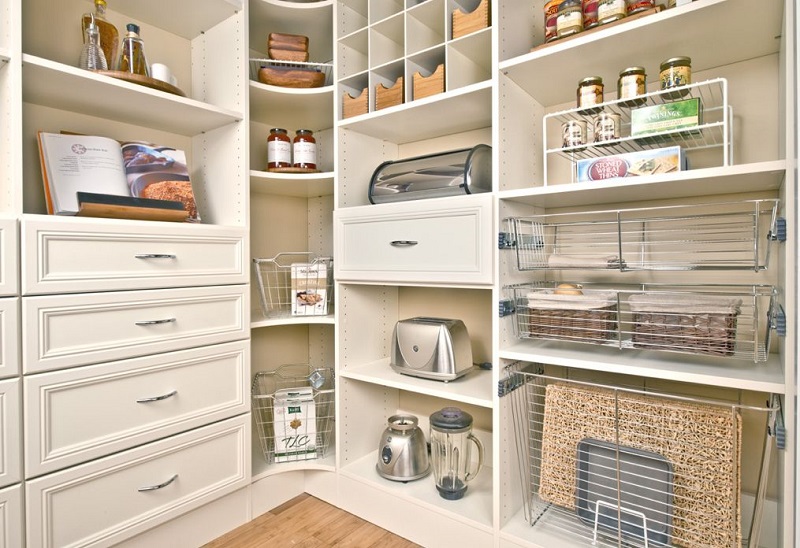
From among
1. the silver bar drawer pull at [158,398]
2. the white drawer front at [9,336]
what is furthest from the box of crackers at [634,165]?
the white drawer front at [9,336]

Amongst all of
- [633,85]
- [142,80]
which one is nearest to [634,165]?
[633,85]

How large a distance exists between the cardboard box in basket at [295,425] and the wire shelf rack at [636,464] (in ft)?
2.67

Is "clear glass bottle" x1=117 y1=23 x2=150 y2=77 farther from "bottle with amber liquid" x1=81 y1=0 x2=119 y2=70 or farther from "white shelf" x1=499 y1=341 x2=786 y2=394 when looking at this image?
"white shelf" x1=499 y1=341 x2=786 y2=394

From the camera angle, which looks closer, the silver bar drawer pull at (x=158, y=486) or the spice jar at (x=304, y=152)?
the silver bar drawer pull at (x=158, y=486)

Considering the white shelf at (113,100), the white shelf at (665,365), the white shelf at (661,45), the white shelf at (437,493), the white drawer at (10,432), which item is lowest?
the white shelf at (437,493)

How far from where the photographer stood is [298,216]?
2.21 m

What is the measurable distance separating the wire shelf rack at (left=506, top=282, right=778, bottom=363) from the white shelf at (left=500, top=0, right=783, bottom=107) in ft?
2.03

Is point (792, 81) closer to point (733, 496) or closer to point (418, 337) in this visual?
point (733, 496)

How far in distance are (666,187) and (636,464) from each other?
73cm

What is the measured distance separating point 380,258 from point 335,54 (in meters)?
0.81

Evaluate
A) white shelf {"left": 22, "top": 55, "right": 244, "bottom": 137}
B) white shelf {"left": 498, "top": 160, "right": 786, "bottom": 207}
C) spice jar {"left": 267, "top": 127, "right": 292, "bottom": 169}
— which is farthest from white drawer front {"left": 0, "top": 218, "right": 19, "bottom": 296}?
white shelf {"left": 498, "top": 160, "right": 786, "bottom": 207}

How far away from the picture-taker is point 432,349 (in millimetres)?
1610

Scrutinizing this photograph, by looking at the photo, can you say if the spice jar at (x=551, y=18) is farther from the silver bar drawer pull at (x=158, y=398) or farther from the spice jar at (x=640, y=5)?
the silver bar drawer pull at (x=158, y=398)

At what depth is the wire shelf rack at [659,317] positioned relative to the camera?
1.06 metres
